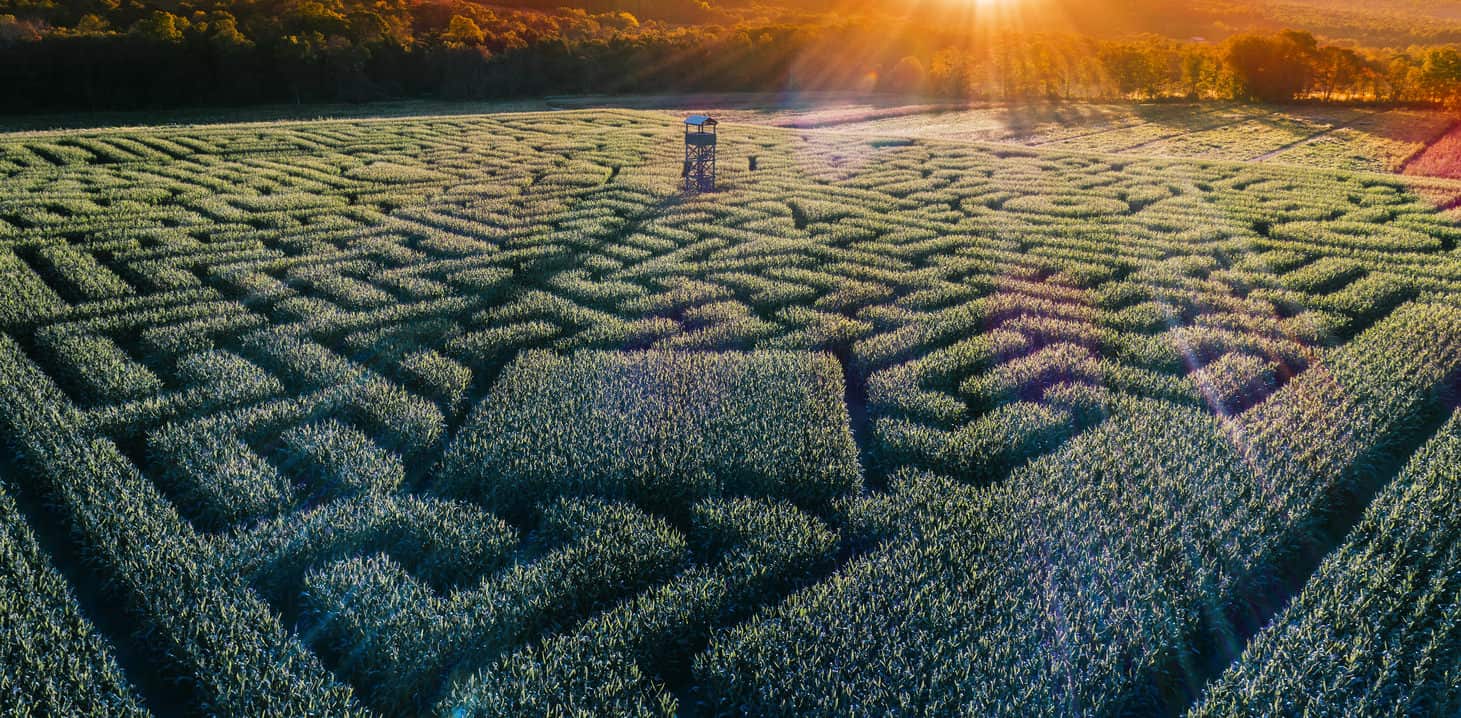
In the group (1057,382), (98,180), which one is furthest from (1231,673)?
(98,180)

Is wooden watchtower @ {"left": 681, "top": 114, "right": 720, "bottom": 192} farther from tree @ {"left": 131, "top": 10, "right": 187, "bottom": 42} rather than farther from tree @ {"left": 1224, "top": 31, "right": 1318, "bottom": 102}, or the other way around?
tree @ {"left": 1224, "top": 31, "right": 1318, "bottom": 102}

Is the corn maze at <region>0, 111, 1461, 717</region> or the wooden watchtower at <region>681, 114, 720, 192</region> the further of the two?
the wooden watchtower at <region>681, 114, 720, 192</region>

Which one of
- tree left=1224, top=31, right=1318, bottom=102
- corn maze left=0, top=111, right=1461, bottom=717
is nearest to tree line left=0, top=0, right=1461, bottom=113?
tree left=1224, top=31, right=1318, bottom=102

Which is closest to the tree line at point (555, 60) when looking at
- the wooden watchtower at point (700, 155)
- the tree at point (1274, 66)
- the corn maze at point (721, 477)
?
the tree at point (1274, 66)

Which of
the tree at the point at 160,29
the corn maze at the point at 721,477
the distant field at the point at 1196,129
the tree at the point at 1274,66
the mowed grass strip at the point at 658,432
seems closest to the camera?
the corn maze at the point at 721,477

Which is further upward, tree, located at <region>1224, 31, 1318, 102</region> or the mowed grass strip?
tree, located at <region>1224, 31, 1318, 102</region>

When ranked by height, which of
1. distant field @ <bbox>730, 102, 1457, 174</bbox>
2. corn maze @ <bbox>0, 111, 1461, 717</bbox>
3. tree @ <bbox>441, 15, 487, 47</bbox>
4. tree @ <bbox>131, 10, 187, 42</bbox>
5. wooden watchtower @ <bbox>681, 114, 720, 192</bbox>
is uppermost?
tree @ <bbox>441, 15, 487, 47</bbox>

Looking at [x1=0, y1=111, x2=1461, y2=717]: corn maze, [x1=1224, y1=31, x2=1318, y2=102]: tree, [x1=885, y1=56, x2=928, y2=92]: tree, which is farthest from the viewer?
[x1=885, y1=56, x2=928, y2=92]: tree

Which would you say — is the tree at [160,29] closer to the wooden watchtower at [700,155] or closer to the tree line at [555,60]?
the tree line at [555,60]
